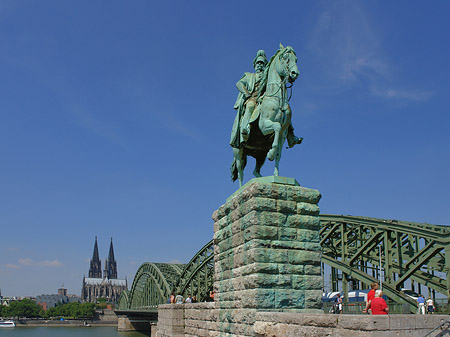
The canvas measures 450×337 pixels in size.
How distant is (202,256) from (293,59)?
3869 cm

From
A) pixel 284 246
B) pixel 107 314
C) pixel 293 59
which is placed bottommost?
pixel 107 314

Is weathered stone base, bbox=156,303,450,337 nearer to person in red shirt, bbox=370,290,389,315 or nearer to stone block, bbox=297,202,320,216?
person in red shirt, bbox=370,290,389,315

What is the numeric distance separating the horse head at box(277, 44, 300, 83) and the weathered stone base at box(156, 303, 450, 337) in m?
5.17

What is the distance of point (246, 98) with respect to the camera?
11.6 m

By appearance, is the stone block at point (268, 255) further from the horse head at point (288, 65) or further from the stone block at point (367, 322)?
the horse head at point (288, 65)

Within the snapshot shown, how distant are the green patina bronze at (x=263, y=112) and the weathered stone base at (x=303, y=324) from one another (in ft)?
10.7

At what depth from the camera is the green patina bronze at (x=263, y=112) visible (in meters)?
10.3

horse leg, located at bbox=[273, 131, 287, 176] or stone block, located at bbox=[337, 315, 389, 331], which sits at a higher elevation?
horse leg, located at bbox=[273, 131, 287, 176]

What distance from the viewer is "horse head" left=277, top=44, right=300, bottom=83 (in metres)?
10.1

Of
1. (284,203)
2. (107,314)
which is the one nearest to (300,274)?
(284,203)

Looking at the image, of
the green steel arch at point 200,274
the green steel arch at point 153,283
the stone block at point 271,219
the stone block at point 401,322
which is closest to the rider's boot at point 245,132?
the stone block at point 271,219

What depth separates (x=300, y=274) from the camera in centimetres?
916

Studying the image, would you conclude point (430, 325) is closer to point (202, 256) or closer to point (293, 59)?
point (293, 59)

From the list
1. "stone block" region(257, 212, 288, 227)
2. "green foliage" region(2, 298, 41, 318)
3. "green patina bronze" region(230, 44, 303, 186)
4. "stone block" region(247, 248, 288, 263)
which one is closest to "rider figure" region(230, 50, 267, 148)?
"green patina bronze" region(230, 44, 303, 186)
